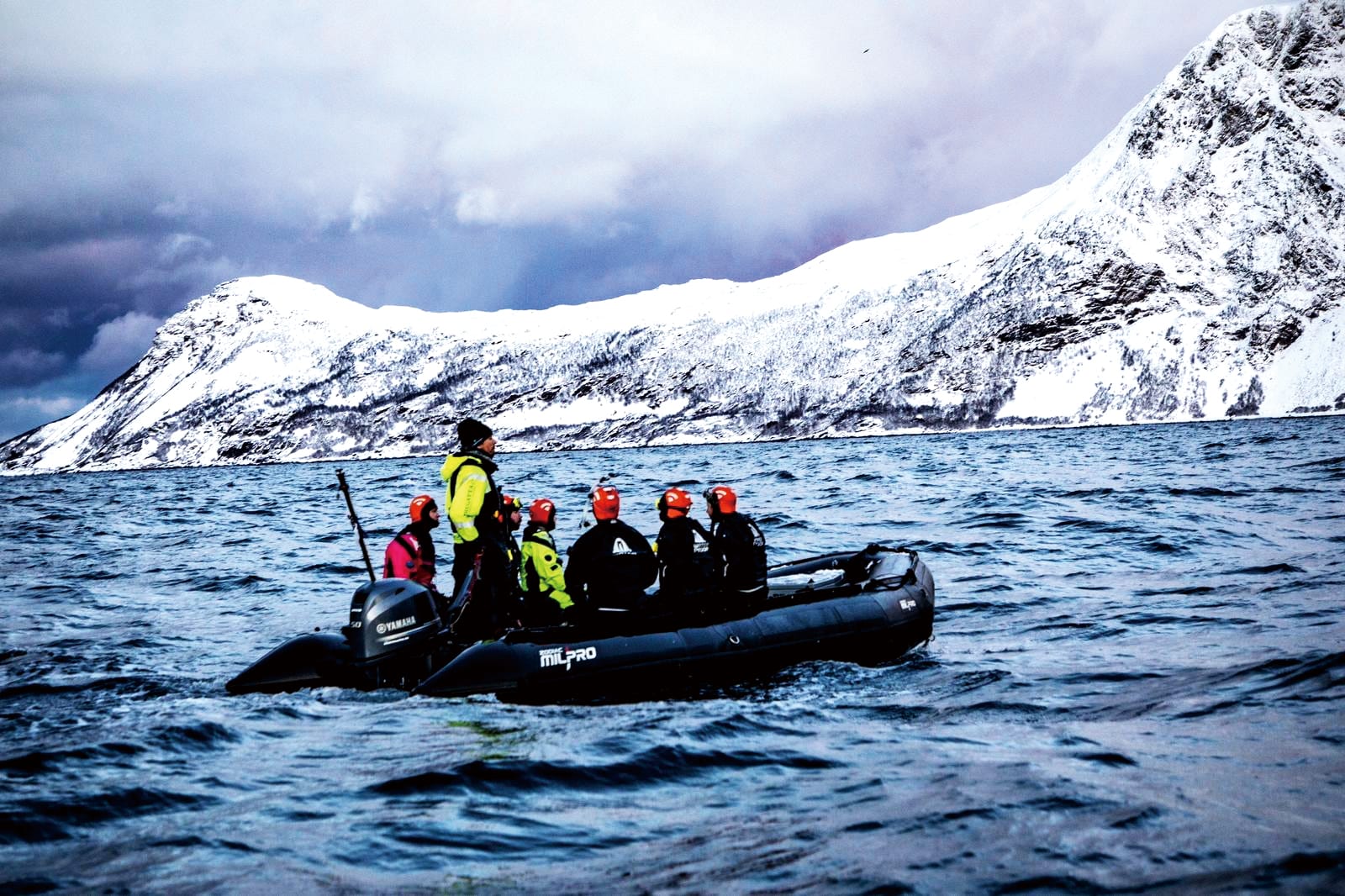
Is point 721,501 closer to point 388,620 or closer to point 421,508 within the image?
point 421,508

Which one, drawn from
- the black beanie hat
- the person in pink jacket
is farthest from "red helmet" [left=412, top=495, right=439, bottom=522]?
the black beanie hat

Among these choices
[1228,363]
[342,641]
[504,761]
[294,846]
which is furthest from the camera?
[1228,363]

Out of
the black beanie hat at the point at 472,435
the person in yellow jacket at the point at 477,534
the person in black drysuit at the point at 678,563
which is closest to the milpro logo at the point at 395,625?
the person in yellow jacket at the point at 477,534

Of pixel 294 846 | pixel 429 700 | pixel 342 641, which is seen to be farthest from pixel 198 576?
pixel 294 846

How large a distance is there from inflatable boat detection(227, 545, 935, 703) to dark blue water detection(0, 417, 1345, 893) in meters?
0.27

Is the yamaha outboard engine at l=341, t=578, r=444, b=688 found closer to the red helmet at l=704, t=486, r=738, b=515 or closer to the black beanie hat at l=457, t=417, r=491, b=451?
the black beanie hat at l=457, t=417, r=491, b=451

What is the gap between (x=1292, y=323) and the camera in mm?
190125

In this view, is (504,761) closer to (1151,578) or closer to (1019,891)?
(1019,891)

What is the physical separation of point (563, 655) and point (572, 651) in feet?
0.31

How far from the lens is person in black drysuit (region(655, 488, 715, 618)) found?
11.4 m

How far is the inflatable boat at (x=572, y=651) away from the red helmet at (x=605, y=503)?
106cm

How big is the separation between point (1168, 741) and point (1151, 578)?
849 cm

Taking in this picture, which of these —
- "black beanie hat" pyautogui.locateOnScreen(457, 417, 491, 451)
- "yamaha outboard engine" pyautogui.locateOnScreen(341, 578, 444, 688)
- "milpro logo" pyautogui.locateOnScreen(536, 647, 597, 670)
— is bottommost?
"milpro logo" pyautogui.locateOnScreen(536, 647, 597, 670)

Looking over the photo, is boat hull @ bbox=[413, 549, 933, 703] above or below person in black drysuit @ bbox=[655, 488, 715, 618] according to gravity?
below
